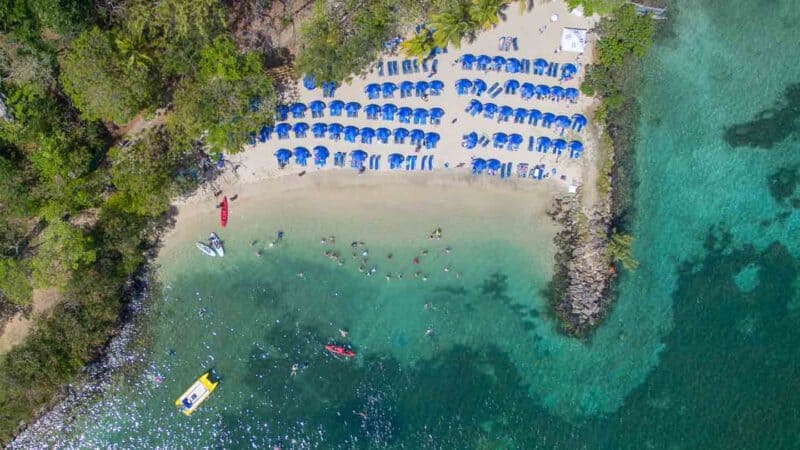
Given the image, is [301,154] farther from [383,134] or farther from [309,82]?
[383,134]

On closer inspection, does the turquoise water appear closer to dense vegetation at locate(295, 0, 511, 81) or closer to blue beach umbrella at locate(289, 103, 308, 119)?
blue beach umbrella at locate(289, 103, 308, 119)

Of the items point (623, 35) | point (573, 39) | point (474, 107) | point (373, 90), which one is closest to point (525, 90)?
point (474, 107)

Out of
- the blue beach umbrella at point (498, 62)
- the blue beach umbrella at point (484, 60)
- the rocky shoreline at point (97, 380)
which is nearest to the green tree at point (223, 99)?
the rocky shoreline at point (97, 380)

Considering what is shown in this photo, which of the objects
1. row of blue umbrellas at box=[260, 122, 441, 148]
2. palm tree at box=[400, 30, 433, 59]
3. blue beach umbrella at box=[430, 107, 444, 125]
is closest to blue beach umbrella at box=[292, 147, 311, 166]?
row of blue umbrellas at box=[260, 122, 441, 148]

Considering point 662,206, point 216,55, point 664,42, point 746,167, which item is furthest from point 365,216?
point 746,167

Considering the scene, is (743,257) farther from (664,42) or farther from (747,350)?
(664,42)
